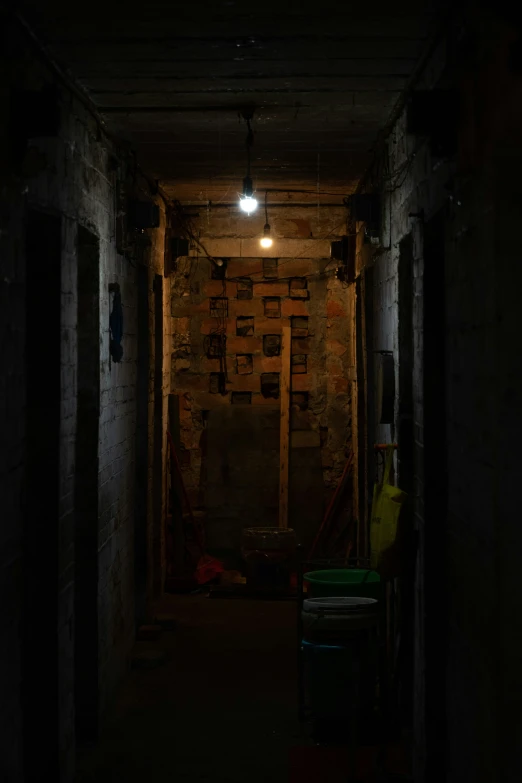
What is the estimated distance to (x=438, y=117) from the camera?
3.28 meters

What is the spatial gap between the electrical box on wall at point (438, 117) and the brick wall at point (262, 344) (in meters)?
5.48

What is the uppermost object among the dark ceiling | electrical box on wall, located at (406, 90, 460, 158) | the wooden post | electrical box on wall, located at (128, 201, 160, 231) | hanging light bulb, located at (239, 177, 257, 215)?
the dark ceiling

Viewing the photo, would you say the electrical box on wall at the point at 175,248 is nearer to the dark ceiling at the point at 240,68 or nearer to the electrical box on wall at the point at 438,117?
the dark ceiling at the point at 240,68

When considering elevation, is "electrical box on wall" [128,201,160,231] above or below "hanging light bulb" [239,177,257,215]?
below

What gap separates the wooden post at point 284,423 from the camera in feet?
28.8

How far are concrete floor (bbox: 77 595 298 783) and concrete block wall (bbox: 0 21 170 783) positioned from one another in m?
0.23

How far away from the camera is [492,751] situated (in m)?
2.71

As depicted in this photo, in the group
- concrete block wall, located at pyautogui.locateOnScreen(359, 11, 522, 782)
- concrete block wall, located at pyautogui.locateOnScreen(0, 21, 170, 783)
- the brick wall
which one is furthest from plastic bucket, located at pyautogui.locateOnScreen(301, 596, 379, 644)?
the brick wall

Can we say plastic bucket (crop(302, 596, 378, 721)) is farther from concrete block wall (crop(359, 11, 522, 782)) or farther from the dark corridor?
concrete block wall (crop(359, 11, 522, 782))

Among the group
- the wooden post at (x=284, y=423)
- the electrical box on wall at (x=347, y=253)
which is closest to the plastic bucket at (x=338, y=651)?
the electrical box on wall at (x=347, y=253)

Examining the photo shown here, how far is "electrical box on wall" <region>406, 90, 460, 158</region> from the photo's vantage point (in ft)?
10.7

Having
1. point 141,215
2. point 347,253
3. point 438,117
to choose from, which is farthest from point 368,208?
point 438,117

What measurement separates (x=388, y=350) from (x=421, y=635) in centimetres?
209

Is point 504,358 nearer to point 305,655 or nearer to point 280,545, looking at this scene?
point 305,655
